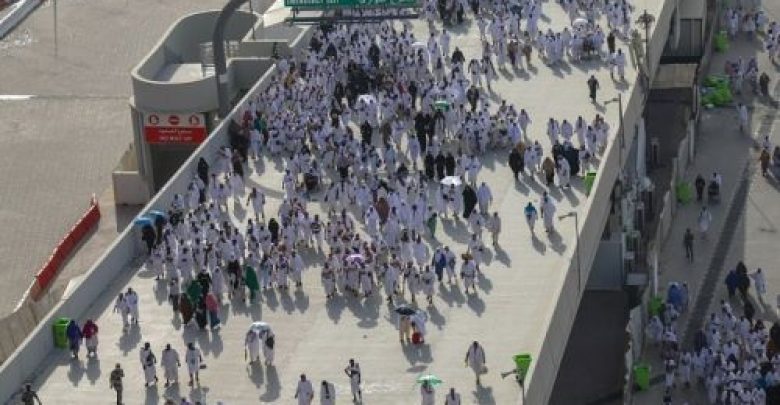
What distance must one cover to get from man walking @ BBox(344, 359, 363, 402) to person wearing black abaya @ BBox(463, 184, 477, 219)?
10.6 meters

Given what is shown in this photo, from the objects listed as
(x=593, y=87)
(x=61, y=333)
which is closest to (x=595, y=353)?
(x=593, y=87)

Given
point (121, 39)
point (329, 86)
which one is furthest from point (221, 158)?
point (121, 39)

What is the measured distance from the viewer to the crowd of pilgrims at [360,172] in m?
51.1

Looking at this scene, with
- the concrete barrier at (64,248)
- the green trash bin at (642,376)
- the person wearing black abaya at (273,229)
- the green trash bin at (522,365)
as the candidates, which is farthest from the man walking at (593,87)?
the green trash bin at (522,365)

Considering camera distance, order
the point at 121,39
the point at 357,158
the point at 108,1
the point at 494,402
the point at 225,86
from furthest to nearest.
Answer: the point at 108,1, the point at 121,39, the point at 225,86, the point at 357,158, the point at 494,402

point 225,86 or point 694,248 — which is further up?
point 225,86

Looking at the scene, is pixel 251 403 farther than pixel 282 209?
No

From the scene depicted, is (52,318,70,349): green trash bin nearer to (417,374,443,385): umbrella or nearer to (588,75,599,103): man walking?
(417,374,443,385): umbrella

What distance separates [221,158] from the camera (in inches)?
2346

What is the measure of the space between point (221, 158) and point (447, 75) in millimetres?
9894

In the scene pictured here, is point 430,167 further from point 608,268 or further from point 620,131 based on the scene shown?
point 608,268

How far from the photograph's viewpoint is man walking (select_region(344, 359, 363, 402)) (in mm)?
45219

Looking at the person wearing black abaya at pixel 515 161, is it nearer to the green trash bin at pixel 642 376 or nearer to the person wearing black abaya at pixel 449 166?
the person wearing black abaya at pixel 449 166

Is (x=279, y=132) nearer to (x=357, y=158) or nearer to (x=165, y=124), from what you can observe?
(x=357, y=158)
